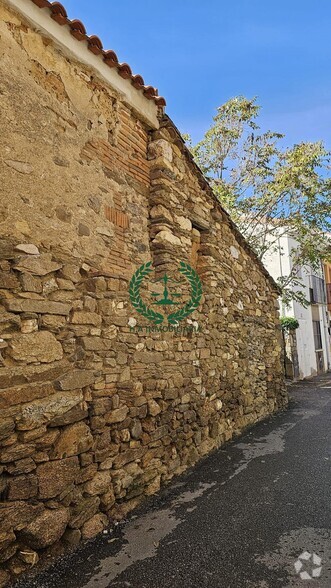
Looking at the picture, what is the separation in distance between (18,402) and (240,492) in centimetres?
250

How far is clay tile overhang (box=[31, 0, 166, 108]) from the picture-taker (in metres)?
2.95

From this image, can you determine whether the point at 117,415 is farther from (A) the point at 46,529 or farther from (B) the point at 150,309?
(B) the point at 150,309

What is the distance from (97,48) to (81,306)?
235 cm

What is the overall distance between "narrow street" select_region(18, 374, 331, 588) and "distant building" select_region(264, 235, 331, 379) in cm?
1123

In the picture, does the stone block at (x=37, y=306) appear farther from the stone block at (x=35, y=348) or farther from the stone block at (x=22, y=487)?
the stone block at (x=22, y=487)

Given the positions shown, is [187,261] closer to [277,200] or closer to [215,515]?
[215,515]

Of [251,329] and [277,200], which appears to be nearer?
[251,329]

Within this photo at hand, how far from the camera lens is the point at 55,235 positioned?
116 inches

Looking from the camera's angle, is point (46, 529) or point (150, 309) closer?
point (46, 529)

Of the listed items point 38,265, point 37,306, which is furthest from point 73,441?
point 38,265

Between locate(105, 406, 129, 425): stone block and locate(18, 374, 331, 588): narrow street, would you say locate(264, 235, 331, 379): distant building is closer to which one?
locate(18, 374, 331, 588): narrow street

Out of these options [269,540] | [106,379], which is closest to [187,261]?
[106,379]

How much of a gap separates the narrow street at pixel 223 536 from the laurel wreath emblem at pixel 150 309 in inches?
70.2

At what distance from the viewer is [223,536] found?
2.90 meters
